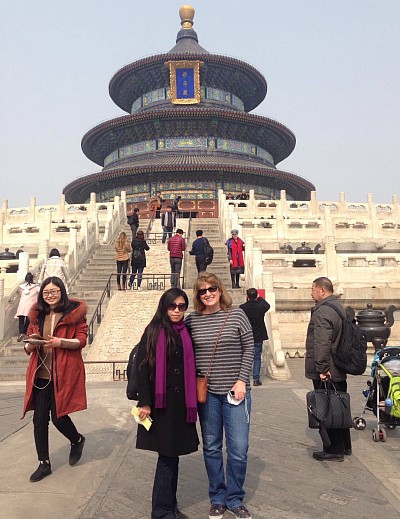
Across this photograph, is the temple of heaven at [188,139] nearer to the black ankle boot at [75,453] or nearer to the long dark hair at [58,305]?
the long dark hair at [58,305]

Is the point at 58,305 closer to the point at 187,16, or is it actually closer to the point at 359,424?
the point at 359,424

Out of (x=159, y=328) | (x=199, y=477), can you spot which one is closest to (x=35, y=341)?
(x=159, y=328)

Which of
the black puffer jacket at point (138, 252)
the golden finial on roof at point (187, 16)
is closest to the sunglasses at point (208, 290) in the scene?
the black puffer jacket at point (138, 252)

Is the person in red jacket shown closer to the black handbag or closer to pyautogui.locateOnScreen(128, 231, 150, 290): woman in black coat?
pyautogui.locateOnScreen(128, 231, 150, 290): woman in black coat

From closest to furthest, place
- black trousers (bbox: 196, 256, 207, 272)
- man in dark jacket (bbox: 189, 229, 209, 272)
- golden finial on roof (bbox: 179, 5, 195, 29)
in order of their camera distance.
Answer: man in dark jacket (bbox: 189, 229, 209, 272) → black trousers (bbox: 196, 256, 207, 272) → golden finial on roof (bbox: 179, 5, 195, 29)

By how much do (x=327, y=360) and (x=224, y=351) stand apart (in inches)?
67.1

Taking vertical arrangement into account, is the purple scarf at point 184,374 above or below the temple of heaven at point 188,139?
below

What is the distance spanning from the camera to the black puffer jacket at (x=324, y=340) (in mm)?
5004

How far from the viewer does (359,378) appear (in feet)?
33.2

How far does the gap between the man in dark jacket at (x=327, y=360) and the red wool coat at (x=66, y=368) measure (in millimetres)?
2314

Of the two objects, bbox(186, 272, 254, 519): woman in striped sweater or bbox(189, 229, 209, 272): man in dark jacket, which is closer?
bbox(186, 272, 254, 519): woman in striped sweater

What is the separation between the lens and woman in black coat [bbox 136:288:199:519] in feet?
11.4

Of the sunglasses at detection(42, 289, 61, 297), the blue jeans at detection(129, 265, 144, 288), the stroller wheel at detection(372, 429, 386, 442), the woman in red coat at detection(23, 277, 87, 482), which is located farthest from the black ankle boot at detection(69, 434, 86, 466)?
the blue jeans at detection(129, 265, 144, 288)

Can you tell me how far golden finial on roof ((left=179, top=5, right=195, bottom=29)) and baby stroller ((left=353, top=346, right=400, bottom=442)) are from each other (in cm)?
4535
